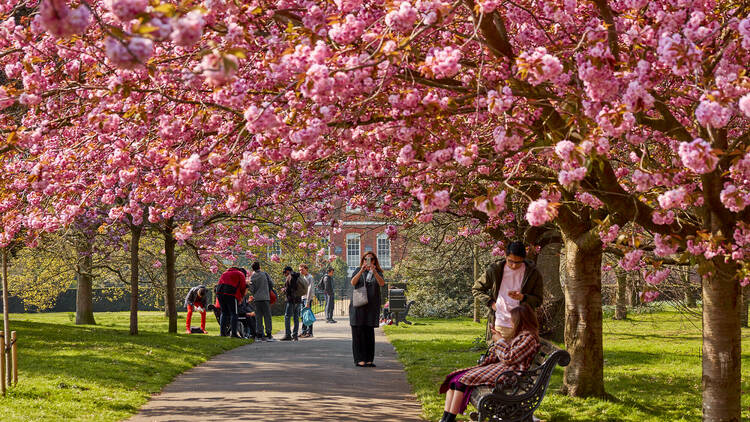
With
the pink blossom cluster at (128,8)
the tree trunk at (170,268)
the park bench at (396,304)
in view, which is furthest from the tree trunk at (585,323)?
the park bench at (396,304)

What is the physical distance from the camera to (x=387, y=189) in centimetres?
1242

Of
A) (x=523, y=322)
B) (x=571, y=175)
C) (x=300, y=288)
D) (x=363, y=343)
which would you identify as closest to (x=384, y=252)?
(x=300, y=288)

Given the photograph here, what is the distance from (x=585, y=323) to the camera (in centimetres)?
898

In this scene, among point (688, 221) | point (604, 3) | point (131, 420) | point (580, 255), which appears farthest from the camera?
point (580, 255)

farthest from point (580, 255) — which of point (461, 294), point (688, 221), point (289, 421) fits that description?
point (461, 294)

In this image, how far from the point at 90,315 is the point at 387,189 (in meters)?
16.5

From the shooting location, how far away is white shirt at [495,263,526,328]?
814cm

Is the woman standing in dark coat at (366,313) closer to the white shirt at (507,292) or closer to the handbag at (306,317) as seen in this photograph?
the white shirt at (507,292)

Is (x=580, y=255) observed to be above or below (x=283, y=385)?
above

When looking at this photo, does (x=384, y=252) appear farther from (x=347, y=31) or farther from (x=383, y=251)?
(x=347, y=31)

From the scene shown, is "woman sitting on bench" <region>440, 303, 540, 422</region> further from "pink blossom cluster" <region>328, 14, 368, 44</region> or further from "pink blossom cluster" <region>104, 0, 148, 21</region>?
"pink blossom cluster" <region>104, 0, 148, 21</region>

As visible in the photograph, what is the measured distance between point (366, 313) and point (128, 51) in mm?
9585

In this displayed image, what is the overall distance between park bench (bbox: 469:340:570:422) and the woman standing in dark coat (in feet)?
17.7

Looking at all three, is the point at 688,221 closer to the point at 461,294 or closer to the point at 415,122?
the point at 415,122
